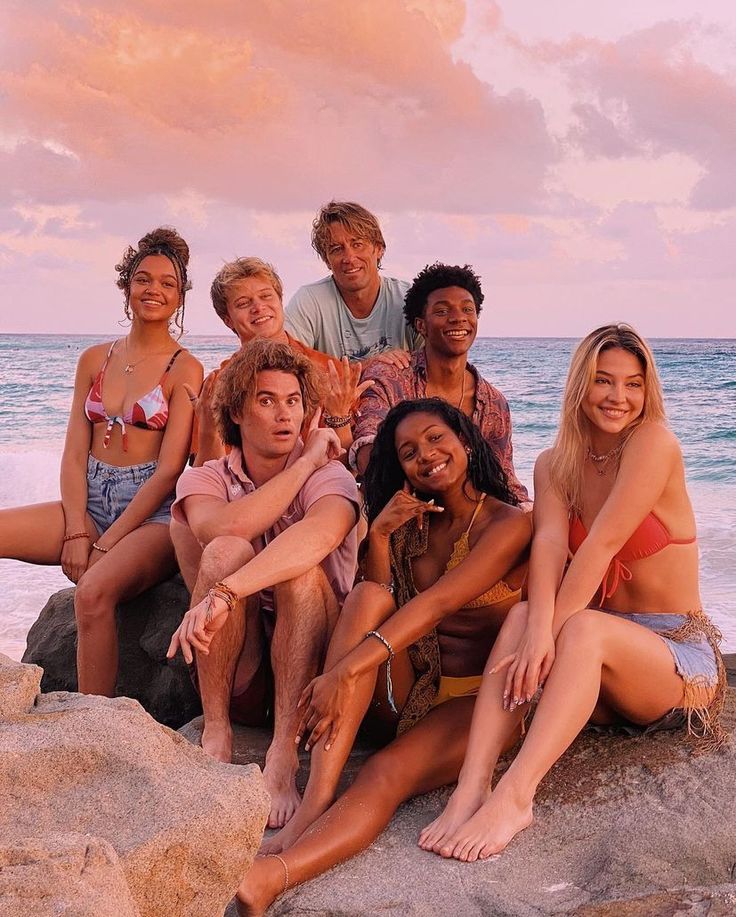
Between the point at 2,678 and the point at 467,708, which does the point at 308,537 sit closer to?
the point at 467,708

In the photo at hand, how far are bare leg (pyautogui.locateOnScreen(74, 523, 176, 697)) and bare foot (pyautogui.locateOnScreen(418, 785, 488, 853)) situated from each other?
1714mm

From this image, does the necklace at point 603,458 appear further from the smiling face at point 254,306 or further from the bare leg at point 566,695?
the smiling face at point 254,306

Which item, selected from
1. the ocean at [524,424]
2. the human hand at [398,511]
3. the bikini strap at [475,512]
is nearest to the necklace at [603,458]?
the bikini strap at [475,512]

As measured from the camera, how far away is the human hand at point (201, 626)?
3.29m

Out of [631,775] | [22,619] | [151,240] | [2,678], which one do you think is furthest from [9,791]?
[22,619]

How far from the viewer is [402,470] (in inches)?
143

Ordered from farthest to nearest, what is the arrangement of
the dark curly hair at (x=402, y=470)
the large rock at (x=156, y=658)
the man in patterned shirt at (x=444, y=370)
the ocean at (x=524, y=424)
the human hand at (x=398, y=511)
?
the ocean at (x=524, y=424), the man in patterned shirt at (x=444, y=370), the large rock at (x=156, y=658), the dark curly hair at (x=402, y=470), the human hand at (x=398, y=511)

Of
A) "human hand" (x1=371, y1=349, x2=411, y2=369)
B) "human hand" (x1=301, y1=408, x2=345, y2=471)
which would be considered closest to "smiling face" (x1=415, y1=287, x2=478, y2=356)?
"human hand" (x1=371, y1=349, x2=411, y2=369)

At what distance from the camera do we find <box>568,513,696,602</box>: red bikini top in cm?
334

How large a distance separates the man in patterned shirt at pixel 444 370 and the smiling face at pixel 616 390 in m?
1.13

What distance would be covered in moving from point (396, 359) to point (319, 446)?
107 cm

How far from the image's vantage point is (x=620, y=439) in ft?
11.4

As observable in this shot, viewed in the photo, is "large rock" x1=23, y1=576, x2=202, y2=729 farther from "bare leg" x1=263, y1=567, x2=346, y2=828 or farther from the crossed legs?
"bare leg" x1=263, y1=567, x2=346, y2=828

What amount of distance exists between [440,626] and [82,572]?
175 centimetres
